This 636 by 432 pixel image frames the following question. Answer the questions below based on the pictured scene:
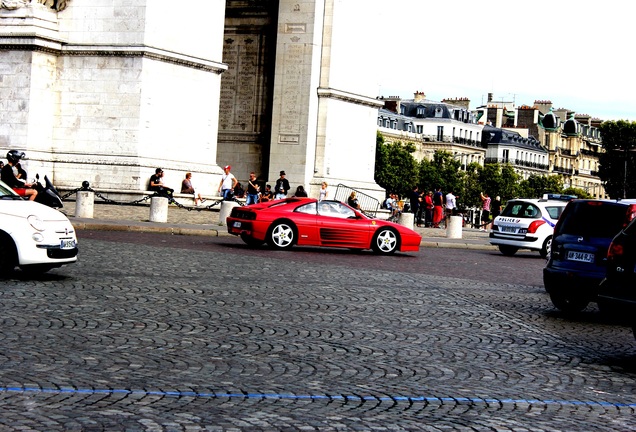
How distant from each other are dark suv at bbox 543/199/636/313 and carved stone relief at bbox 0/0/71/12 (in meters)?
20.1

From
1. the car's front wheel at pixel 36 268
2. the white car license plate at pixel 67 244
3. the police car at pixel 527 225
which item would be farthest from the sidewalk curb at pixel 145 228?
the white car license plate at pixel 67 244

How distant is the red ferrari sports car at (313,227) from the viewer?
23.4 m

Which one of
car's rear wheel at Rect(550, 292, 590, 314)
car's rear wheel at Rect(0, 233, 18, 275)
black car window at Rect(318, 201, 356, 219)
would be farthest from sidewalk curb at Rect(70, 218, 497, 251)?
car's rear wheel at Rect(550, 292, 590, 314)

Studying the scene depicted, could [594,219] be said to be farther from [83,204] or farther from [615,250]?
[83,204]

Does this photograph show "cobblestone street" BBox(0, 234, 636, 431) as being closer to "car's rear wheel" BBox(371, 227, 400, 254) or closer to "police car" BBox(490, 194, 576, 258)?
"car's rear wheel" BBox(371, 227, 400, 254)

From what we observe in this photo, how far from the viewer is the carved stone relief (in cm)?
3039

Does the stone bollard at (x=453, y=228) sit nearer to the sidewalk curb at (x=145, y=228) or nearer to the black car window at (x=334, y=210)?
the sidewalk curb at (x=145, y=228)

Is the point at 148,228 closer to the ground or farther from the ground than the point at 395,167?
closer to the ground

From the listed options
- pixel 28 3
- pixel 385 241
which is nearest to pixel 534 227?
pixel 385 241

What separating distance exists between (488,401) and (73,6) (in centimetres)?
2501

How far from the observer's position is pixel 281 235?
2341 cm

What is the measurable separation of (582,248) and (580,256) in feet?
0.30

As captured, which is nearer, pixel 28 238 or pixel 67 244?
pixel 28 238

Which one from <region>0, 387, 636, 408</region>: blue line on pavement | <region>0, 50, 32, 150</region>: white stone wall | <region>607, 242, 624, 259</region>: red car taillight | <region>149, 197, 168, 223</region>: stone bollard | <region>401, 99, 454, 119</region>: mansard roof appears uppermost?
<region>401, 99, 454, 119</region>: mansard roof
